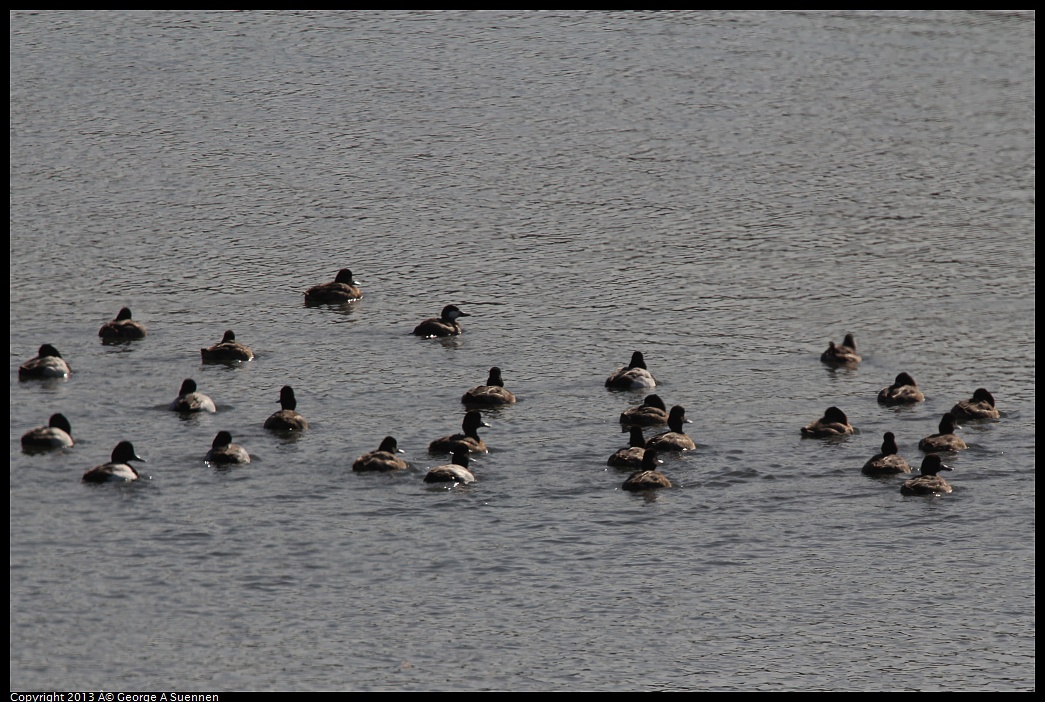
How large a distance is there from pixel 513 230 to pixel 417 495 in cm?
2102

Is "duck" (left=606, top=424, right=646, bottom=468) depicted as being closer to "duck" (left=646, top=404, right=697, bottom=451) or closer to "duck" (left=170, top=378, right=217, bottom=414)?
"duck" (left=646, top=404, right=697, bottom=451)

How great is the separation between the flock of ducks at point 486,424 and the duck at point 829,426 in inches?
0.8

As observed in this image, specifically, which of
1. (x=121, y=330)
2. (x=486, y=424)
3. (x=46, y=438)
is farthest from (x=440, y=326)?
(x=46, y=438)

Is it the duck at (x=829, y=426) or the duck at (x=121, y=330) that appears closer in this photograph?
the duck at (x=829, y=426)

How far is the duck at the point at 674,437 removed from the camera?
36.8 meters

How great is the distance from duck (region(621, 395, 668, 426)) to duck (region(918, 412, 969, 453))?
507 cm

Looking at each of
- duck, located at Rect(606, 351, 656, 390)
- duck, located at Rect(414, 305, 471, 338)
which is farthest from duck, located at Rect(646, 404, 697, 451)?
duck, located at Rect(414, 305, 471, 338)

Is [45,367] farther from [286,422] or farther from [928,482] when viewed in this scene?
[928,482]

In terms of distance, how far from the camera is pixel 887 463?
36.1 m

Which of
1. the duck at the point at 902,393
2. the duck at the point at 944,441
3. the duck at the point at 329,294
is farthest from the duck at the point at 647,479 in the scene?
the duck at the point at 329,294

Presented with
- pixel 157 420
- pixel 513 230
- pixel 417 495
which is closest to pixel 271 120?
pixel 513 230

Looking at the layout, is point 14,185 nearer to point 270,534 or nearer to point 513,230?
point 513,230

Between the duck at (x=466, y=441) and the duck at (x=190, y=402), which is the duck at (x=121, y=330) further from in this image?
the duck at (x=466, y=441)

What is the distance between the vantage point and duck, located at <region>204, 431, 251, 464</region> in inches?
1405
